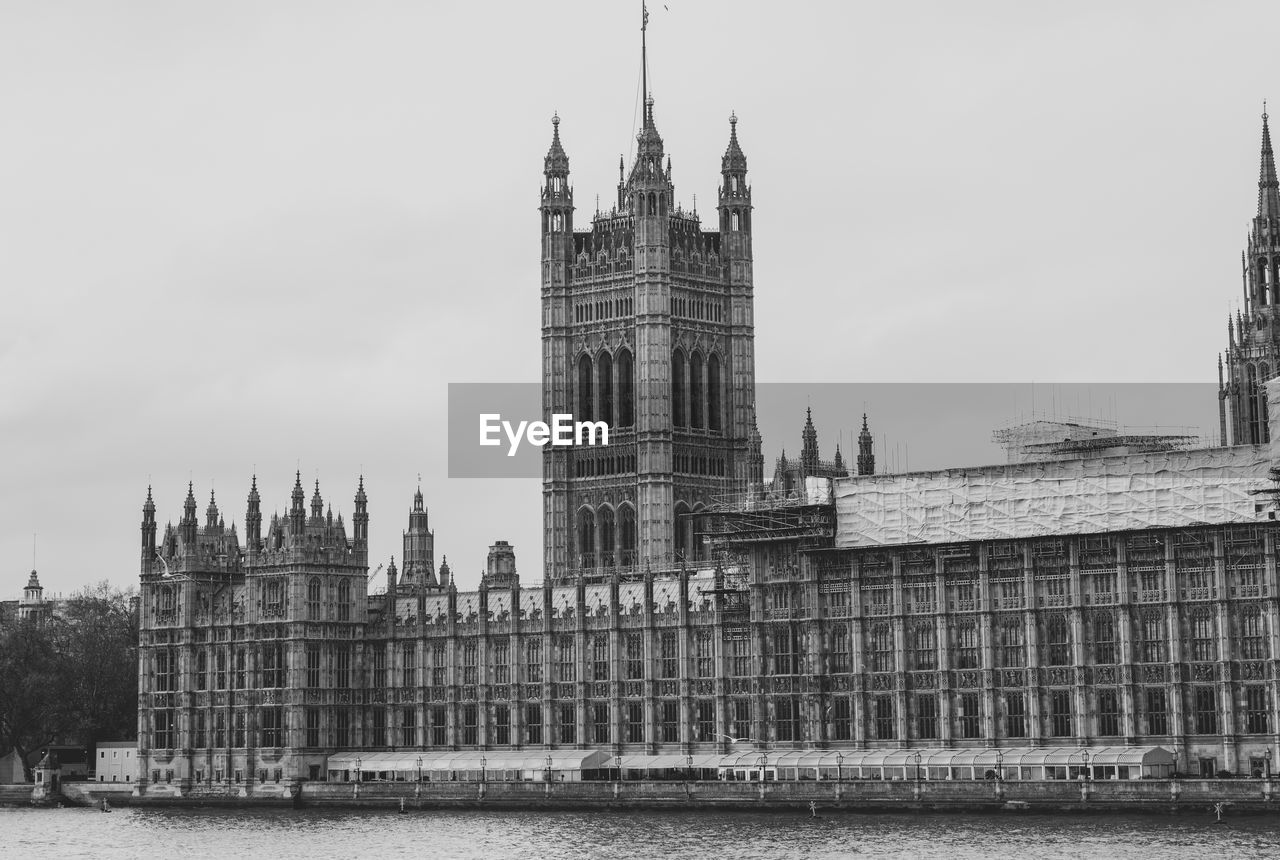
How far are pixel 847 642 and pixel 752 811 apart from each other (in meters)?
12.7

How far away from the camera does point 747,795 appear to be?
153 m

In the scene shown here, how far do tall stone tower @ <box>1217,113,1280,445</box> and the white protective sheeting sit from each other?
30.3 metres

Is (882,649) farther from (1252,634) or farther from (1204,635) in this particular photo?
(1252,634)

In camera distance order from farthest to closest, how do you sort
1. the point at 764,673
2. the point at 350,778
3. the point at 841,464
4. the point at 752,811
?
the point at 841,464 → the point at 350,778 → the point at 764,673 → the point at 752,811

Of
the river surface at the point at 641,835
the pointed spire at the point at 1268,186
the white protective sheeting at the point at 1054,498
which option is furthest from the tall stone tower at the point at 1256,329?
the river surface at the point at 641,835

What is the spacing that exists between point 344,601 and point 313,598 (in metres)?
2.58

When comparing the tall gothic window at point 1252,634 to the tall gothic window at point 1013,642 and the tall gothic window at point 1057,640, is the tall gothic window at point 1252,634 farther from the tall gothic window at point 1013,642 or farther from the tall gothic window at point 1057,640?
the tall gothic window at point 1013,642

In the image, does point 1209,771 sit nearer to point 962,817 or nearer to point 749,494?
point 962,817

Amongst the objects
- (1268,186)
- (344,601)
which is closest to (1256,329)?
(1268,186)

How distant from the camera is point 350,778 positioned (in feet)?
582

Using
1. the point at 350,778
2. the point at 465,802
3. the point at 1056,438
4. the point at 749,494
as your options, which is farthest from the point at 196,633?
the point at 1056,438

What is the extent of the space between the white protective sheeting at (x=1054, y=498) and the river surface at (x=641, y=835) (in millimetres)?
17597

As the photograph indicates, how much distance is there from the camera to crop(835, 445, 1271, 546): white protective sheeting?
5743 inches

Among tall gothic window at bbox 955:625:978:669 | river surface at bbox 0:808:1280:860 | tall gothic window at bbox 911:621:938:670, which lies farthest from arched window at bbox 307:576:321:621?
tall gothic window at bbox 955:625:978:669
